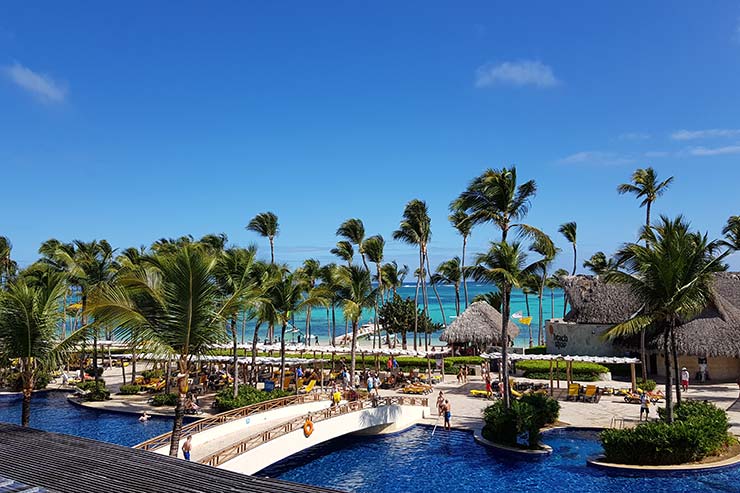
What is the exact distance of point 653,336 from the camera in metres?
32.8

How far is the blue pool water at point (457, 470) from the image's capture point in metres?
16.2

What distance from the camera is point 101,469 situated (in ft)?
28.8

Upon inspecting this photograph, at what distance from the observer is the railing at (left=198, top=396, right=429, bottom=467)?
1480cm

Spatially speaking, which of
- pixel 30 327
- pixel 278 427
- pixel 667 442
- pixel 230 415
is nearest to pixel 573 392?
pixel 667 442

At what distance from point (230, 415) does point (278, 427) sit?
3.47m

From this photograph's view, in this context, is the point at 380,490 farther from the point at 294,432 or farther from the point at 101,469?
the point at 101,469

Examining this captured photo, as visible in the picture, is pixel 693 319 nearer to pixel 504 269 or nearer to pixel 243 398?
pixel 504 269

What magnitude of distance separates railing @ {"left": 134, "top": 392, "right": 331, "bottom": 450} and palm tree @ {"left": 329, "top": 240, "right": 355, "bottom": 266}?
23854 millimetres

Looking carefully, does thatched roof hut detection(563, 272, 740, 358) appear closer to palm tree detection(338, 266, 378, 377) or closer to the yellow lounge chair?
the yellow lounge chair

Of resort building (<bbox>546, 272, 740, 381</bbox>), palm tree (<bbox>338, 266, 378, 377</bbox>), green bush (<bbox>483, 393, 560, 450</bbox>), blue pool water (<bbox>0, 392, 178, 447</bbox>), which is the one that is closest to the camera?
green bush (<bbox>483, 393, 560, 450</bbox>)

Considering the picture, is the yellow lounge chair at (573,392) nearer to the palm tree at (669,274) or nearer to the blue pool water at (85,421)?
the palm tree at (669,274)

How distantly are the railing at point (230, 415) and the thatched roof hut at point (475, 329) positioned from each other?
661 inches

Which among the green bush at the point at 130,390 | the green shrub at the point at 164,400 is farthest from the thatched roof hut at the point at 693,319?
the green bush at the point at 130,390

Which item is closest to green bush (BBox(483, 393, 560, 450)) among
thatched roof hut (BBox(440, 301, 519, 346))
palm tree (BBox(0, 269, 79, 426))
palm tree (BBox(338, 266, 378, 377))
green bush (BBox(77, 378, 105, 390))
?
palm tree (BBox(338, 266, 378, 377))
